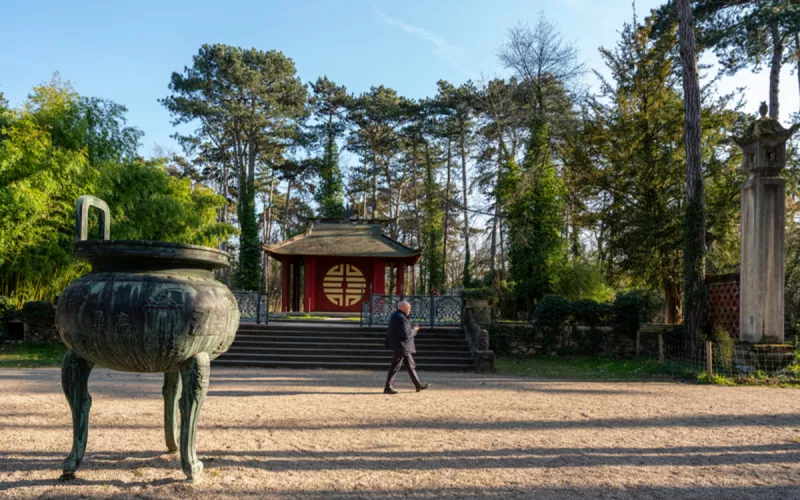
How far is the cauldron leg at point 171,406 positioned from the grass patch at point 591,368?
26.8ft

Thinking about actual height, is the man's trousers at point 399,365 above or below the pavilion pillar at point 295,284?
below

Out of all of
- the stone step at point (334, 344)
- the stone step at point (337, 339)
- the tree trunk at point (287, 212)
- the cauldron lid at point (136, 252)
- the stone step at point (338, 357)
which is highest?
the tree trunk at point (287, 212)

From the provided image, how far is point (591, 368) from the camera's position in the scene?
1243cm

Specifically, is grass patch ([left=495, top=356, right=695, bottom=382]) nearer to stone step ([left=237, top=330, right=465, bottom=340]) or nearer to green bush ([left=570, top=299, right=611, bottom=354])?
green bush ([left=570, top=299, right=611, bottom=354])

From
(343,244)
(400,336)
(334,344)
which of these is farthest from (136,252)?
(343,244)

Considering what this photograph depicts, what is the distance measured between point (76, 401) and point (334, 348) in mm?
9136

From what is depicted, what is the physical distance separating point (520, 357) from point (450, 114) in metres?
25.2

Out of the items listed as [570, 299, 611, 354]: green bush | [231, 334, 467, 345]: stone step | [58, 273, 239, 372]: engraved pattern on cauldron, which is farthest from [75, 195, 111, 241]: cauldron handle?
[570, 299, 611, 354]: green bush

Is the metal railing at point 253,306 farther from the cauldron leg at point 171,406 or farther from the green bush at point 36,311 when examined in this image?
the cauldron leg at point 171,406

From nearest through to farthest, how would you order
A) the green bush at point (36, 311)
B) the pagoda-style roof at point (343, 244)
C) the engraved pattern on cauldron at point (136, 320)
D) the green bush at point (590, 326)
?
the engraved pattern on cauldron at point (136, 320) < the green bush at point (36, 311) < the green bush at point (590, 326) < the pagoda-style roof at point (343, 244)

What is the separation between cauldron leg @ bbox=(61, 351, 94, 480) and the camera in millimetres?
3688

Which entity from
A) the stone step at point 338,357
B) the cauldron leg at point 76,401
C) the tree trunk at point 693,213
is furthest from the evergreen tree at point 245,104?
the cauldron leg at point 76,401

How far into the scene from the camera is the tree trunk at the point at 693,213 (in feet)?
42.2

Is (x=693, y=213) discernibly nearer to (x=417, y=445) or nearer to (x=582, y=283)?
(x=582, y=283)
